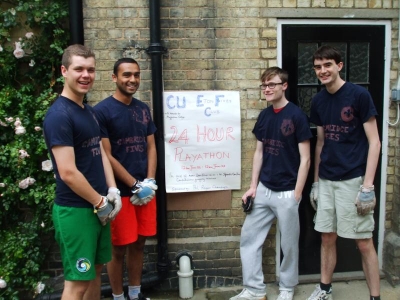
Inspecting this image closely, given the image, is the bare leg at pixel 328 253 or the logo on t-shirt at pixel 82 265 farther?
the bare leg at pixel 328 253

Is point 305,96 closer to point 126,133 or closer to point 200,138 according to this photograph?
point 200,138

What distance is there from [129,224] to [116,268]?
40 cm

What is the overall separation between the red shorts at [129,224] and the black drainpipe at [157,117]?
39 cm

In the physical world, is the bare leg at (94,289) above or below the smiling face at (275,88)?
below

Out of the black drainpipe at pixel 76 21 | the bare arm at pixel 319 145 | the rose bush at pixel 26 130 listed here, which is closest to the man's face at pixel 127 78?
the black drainpipe at pixel 76 21

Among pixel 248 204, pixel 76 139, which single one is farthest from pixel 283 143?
pixel 76 139

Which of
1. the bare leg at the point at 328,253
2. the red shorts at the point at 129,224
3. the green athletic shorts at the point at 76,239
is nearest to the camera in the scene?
the green athletic shorts at the point at 76,239

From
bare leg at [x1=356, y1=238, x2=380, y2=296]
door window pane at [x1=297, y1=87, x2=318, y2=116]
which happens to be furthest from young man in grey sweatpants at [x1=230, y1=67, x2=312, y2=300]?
bare leg at [x1=356, y1=238, x2=380, y2=296]

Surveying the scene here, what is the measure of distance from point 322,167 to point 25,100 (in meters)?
2.60

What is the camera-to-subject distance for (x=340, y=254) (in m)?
4.23

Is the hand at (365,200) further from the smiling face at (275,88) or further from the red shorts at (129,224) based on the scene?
the red shorts at (129,224)

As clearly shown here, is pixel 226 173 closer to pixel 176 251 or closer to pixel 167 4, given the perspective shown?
pixel 176 251

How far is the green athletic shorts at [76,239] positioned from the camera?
2.71m

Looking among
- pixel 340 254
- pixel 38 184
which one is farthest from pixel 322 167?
pixel 38 184
